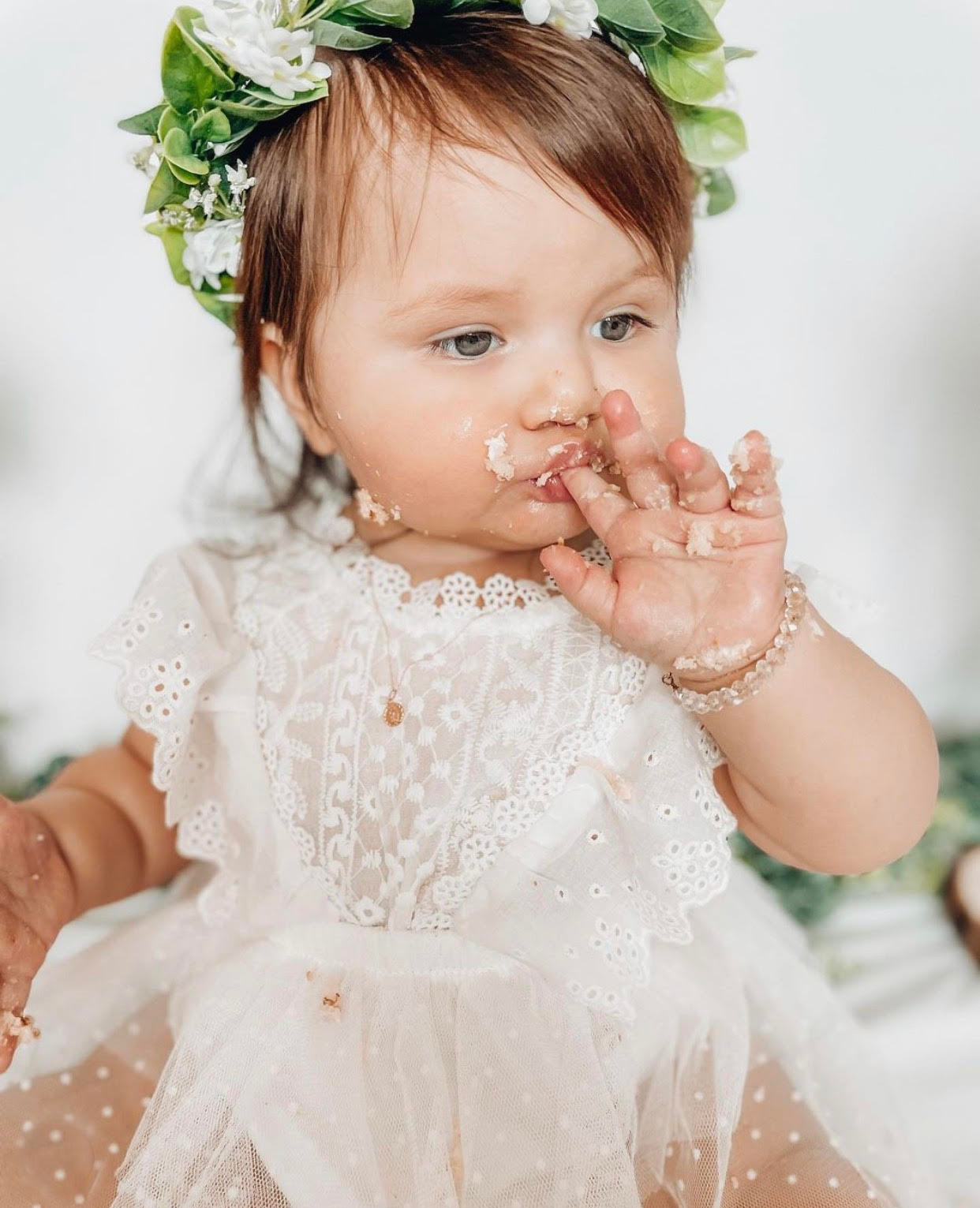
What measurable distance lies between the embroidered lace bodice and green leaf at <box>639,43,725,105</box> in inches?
15.4

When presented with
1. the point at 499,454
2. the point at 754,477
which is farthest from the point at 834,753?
the point at 499,454

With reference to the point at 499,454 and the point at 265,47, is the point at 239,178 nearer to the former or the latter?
the point at 265,47

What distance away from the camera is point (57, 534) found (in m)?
1.61

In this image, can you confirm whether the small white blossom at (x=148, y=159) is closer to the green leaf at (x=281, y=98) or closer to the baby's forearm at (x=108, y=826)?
the green leaf at (x=281, y=98)

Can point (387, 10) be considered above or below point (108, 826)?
above

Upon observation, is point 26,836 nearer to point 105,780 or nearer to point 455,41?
point 105,780

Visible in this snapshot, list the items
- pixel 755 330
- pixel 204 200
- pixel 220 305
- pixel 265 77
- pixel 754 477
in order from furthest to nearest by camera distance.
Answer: pixel 755 330 < pixel 220 305 < pixel 204 200 < pixel 265 77 < pixel 754 477

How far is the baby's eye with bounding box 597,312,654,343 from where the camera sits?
0.98 metres

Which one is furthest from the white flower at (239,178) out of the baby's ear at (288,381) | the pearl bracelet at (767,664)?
the pearl bracelet at (767,664)

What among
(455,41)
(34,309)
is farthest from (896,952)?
(34,309)

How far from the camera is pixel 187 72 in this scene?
987mm

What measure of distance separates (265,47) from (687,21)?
340 millimetres

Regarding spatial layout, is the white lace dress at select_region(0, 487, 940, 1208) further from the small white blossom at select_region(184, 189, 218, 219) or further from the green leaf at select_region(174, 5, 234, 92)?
the green leaf at select_region(174, 5, 234, 92)

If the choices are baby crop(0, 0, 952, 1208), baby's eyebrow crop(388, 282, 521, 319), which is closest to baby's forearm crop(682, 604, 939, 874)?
baby crop(0, 0, 952, 1208)
